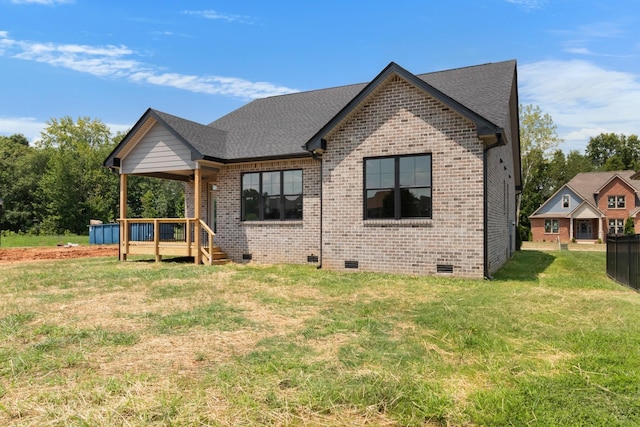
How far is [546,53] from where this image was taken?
15.4m

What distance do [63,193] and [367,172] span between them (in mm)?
41035

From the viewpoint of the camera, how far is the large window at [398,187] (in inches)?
432

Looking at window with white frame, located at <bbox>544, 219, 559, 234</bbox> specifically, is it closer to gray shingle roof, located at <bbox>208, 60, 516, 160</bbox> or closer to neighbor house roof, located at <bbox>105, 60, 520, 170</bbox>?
neighbor house roof, located at <bbox>105, 60, 520, 170</bbox>

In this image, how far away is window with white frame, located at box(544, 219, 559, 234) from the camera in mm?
44953

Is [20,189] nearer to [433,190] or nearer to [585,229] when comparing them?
[433,190]

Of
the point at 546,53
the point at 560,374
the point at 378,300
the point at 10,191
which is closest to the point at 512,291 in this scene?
the point at 378,300

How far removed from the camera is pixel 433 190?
1080cm

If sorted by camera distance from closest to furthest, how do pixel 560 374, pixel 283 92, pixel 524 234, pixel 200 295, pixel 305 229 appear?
pixel 560 374 < pixel 200 295 < pixel 305 229 < pixel 283 92 < pixel 524 234

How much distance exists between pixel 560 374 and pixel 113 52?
908 inches

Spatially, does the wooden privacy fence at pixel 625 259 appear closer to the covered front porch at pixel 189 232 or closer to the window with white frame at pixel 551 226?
the covered front porch at pixel 189 232

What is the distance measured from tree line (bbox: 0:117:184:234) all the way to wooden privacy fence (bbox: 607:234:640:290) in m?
33.7

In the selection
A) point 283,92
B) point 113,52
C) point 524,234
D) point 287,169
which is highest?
point 113,52

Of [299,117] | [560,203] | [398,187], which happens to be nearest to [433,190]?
[398,187]

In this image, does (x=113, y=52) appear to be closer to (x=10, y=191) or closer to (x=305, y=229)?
(x=305, y=229)
